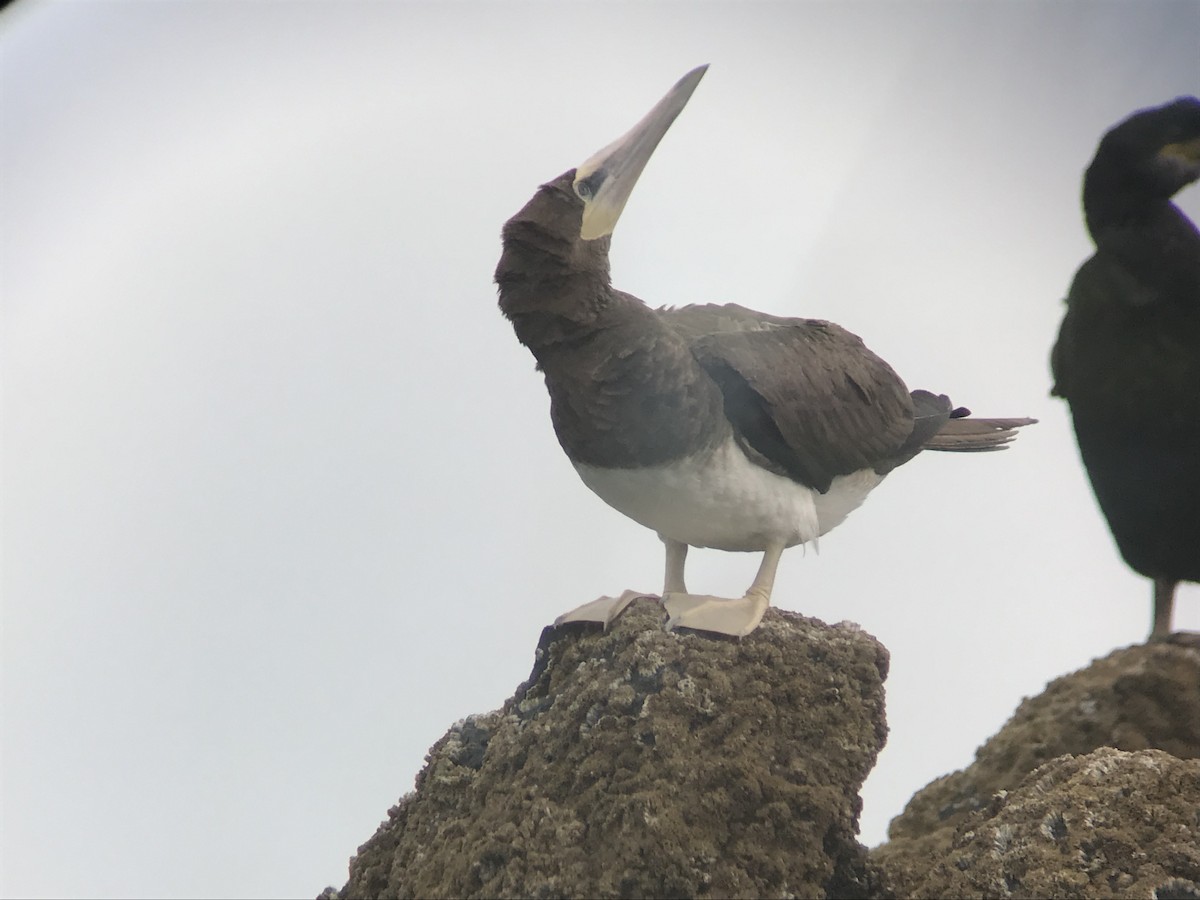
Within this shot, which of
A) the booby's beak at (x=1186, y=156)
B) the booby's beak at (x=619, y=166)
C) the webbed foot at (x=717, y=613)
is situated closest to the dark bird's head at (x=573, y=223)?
the booby's beak at (x=619, y=166)

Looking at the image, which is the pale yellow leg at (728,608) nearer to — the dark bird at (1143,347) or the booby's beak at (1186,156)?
the dark bird at (1143,347)

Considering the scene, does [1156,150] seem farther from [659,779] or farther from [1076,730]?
[659,779]

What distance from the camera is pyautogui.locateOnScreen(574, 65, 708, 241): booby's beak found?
181 cm

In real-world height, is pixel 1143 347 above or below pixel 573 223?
above

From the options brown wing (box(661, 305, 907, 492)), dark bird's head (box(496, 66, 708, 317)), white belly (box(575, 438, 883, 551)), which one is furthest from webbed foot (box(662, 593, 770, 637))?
dark bird's head (box(496, 66, 708, 317))

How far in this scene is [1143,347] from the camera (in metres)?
2.30

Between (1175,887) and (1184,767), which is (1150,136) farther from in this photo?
(1175,887)

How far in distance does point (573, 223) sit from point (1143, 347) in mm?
1415

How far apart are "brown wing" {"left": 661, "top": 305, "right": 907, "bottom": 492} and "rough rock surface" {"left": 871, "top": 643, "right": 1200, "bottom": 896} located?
2.47 feet

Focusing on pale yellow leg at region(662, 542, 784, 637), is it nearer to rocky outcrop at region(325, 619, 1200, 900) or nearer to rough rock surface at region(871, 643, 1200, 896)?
rocky outcrop at region(325, 619, 1200, 900)

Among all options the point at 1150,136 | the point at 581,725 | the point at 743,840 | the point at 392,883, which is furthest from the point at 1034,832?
the point at 1150,136

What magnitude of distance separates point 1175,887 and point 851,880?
477 mm

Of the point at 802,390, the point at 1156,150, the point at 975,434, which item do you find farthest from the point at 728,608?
the point at 1156,150

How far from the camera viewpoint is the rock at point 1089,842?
1.54 m
